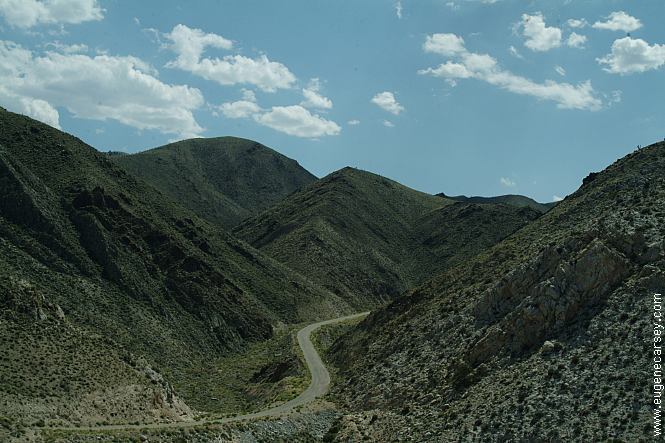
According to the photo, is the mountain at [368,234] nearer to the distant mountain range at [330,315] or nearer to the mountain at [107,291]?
the distant mountain range at [330,315]

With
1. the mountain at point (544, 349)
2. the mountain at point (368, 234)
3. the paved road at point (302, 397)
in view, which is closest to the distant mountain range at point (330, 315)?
the mountain at point (544, 349)

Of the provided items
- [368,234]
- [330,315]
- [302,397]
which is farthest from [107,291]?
A: [368,234]

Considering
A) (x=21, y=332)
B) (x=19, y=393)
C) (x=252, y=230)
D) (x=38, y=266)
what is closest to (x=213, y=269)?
(x=38, y=266)

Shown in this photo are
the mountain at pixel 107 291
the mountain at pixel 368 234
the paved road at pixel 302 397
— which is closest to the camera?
the paved road at pixel 302 397

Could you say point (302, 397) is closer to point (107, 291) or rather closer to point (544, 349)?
point (544, 349)

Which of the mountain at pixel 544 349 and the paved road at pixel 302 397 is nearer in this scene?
the mountain at pixel 544 349

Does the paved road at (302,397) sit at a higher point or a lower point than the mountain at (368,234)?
lower
